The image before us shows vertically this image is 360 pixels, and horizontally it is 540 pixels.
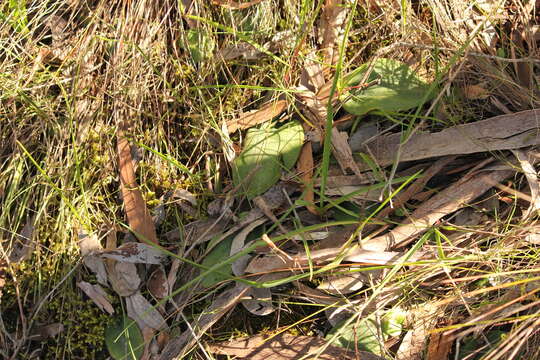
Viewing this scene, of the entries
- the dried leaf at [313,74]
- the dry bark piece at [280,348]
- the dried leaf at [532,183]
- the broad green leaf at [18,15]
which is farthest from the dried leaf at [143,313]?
the dried leaf at [532,183]

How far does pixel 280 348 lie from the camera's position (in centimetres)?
154

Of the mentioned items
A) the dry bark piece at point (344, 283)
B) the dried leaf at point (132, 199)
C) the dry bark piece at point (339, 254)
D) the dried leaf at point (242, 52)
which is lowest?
the dry bark piece at point (344, 283)

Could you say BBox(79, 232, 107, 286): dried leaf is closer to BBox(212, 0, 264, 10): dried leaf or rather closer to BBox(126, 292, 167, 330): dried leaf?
BBox(126, 292, 167, 330): dried leaf

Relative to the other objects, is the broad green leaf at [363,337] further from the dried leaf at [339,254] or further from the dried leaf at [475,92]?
the dried leaf at [475,92]

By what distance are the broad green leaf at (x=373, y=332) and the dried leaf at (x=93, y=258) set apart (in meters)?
0.65

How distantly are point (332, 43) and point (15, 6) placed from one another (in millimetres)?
946

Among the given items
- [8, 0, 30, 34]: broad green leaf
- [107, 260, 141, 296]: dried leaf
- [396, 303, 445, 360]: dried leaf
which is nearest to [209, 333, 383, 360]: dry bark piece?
[396, 303, 445, 360]: dried leaf

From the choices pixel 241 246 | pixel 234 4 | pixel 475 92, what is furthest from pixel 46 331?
pixel 475 92

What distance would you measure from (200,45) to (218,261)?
0.62 metres

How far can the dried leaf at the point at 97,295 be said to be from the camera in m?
1.59

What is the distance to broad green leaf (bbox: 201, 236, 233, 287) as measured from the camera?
1.54 metres

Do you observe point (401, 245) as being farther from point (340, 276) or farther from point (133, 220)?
point (133, 220)

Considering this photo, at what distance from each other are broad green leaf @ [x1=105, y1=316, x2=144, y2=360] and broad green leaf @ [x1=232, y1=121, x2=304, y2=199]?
0.48 metres

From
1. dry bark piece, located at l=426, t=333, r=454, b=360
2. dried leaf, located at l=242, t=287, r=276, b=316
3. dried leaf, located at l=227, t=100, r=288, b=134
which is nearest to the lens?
dry bark piece, located at l=426, t=333, r=454, b=360
